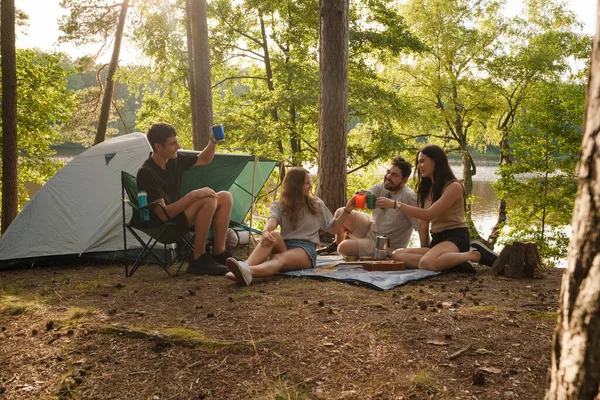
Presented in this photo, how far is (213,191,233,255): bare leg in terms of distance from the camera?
4.29 metres

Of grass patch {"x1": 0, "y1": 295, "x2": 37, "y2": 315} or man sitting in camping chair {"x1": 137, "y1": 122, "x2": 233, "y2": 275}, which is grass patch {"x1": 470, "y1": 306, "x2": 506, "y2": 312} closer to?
man sitting in camping chair {"x1": 137, "y1": 122, "x2": 233, "y2": 275}

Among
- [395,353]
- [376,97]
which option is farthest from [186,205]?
[376,97]

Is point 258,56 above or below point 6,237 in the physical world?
above

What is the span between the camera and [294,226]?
417cm

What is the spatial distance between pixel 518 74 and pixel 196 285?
1796 centimetres

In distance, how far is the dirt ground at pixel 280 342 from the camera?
1957mm

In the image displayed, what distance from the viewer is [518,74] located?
18391mm

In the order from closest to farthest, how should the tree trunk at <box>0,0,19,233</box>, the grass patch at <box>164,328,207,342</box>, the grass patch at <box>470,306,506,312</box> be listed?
the grass patch at <box>164,328,207,342</box> → the grass patch at <box>470,306,506,312</box> → the tree trunk at <box>0,0,19,233</box>

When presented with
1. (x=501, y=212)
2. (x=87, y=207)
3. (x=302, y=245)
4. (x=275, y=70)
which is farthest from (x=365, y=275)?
(x=501, y=212)

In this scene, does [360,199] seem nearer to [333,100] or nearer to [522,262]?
[522,262]

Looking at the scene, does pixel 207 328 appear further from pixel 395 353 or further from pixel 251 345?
pixel 395 353

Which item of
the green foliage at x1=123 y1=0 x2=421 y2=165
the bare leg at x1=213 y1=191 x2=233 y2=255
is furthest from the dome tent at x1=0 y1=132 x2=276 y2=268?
the green foliage at x1=123 y1=0 x2=421 y2=165

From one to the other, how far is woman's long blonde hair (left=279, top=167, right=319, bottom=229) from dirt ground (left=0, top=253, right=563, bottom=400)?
0.70 metres

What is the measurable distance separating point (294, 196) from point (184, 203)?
919 mm
